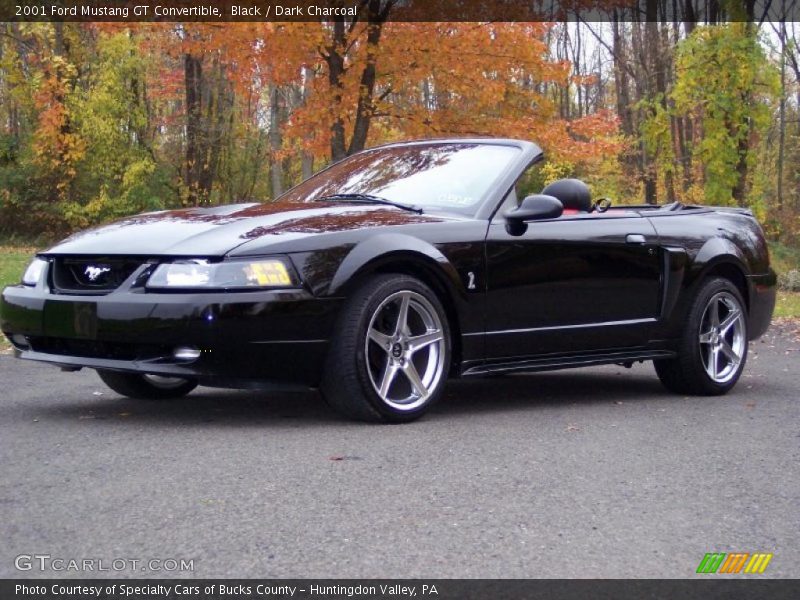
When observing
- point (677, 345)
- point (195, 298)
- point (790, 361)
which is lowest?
point (790, 361)

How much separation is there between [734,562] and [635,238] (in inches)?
135

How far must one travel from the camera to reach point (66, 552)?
9.90 feet

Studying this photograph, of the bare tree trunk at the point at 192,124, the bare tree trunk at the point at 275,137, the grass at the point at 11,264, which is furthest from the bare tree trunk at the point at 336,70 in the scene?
the bare tree trunk at the point at 275,137

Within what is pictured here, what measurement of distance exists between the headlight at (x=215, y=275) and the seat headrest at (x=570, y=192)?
2029 mm

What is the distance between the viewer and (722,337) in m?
6.93

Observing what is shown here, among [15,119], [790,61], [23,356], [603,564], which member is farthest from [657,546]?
[790,61]

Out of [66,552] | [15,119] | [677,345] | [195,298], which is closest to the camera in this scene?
[66,552]

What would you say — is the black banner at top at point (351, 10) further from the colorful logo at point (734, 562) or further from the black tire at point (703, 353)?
the colorful logo at point (734, 562)

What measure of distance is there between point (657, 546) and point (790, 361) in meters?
6.29

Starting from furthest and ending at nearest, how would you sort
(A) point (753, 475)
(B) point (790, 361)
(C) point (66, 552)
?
(B) point (790, 361) → (A) point (753, 475) → (C) point (66, 552)

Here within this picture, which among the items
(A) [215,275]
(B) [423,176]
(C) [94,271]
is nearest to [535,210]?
(B) [423,176]

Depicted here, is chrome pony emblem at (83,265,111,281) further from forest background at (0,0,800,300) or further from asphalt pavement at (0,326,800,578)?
forest background at (0,0,800,300)

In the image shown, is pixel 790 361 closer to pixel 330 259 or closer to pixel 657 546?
pixel 330 259

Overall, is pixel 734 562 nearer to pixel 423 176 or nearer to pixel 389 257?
pixel 389 257
